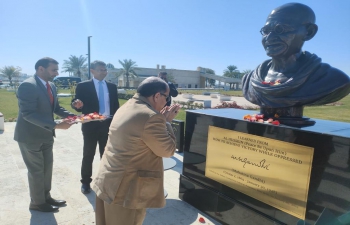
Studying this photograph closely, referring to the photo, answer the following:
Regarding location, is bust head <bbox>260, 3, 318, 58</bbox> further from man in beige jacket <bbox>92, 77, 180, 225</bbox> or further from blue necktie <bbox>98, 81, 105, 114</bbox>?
blue necktie <bbox>98, 81, 105, 114</bbox>

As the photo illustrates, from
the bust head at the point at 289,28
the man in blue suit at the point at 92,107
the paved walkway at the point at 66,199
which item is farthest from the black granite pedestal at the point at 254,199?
the man in blue suit at the point at 92,107

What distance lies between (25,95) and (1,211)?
1.50 m

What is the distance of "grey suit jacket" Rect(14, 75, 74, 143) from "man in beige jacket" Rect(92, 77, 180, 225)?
129 cm

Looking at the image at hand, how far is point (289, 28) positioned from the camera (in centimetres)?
262

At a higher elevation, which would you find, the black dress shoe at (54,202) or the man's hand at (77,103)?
the man's hand at (77,103)

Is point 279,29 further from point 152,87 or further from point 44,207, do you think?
point 44,207

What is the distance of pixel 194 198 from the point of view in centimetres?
339

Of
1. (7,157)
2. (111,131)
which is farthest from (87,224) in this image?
(7,157)

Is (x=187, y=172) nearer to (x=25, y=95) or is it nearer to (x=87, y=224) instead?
(x=87, y=224)

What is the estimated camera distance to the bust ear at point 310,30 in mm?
2671

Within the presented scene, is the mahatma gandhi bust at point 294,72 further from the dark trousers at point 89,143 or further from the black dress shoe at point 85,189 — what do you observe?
the black dress shoe at point 85,189

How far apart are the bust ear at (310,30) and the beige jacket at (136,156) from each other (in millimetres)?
1973

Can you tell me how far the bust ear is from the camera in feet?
8.76

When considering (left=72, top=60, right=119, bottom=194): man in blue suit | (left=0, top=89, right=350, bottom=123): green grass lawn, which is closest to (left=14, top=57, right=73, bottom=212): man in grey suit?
(left=72, top=60, right=119, bottom=194): man in blue suit
